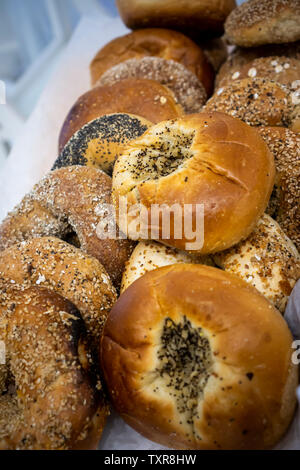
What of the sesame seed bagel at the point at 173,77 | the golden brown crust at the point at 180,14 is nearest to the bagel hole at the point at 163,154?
the sesame seed bagel at the point at 173,77

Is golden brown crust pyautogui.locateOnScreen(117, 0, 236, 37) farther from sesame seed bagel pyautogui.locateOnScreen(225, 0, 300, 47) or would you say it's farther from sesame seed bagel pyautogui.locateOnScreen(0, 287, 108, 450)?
sesame seed bagel pyautogui.locateOnScreen(0, 287, 108, 450)

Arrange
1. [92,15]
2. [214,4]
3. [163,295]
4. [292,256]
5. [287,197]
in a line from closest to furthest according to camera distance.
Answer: [163,295], [292,256], [287,197], [214,4], [92,15]

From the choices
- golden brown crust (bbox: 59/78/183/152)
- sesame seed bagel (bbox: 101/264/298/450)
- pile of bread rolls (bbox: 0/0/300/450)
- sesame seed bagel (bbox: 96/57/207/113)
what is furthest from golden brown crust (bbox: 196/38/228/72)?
sesame seed bagel (bbox: 101/264/298/450)

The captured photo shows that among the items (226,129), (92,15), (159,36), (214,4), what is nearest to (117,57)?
(159,36)

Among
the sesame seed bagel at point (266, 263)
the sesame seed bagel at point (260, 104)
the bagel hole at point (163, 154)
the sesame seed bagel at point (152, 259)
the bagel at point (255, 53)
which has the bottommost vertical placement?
the sesame seed bagel at point (266, 263)

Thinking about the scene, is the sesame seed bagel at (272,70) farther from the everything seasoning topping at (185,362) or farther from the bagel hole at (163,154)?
the everything seasoning topping at (185,362)

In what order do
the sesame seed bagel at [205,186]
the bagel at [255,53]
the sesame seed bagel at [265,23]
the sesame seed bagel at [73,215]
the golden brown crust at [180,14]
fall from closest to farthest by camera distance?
1. the sesame seed bagel at [205,186]
2. the sesame seed bagel at [73,215]
3. the sesame seed bagel at [265,23]
4. the bagel at [255,53]
5. the golden brown crust at [180,14]

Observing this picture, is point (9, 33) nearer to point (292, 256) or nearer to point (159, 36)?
point (159, 36)
